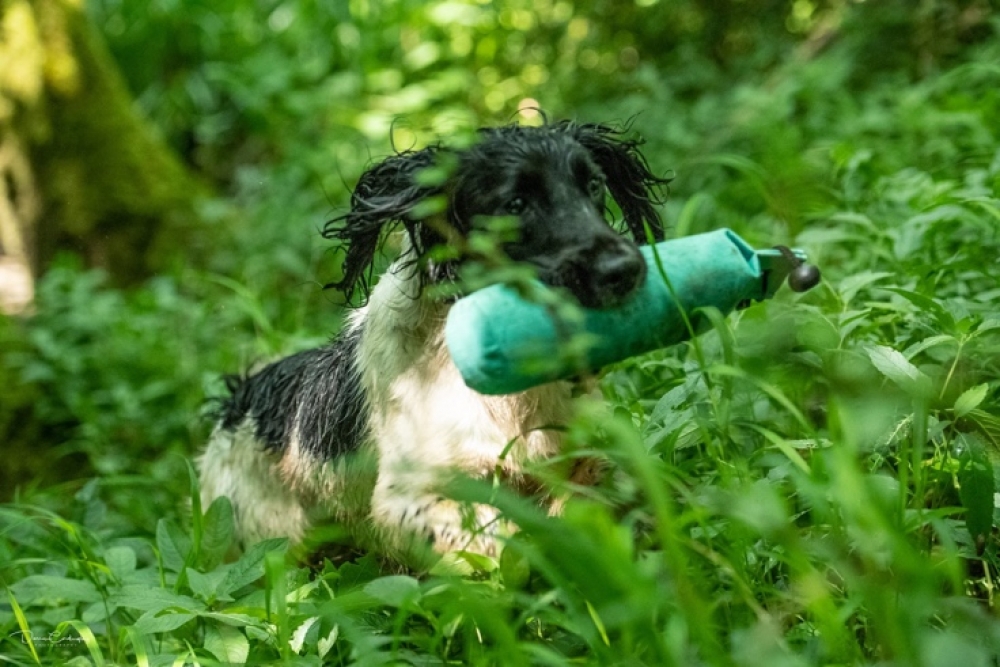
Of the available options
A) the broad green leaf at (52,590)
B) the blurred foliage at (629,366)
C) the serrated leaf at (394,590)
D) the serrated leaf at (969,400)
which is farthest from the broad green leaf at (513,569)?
the broad green leaf at (52,590)

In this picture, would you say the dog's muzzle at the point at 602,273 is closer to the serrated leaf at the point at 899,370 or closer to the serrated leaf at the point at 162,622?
the serrated leaf at the point at 899,370

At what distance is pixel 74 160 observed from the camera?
20.3 feet

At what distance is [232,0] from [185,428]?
538 cm

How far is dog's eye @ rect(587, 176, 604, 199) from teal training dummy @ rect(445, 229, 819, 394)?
245 millimetres

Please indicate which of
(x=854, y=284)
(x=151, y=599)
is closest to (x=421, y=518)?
(x=151, y=599)

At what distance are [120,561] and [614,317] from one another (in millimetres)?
1587

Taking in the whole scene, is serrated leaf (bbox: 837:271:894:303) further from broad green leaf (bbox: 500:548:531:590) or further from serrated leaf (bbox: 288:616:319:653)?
serrated leaf (bbox: 288:616:319:653)

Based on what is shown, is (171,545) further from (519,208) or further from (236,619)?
(519,208)

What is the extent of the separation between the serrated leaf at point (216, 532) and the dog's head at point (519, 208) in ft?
2.25

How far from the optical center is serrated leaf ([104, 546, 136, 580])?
9.63 ft

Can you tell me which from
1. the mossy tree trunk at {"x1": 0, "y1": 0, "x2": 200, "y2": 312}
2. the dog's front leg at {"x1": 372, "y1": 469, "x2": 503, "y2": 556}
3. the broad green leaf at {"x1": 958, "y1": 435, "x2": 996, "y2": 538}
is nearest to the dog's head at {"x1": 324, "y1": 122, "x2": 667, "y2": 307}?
the dog's front leg at {"x1": 372, "y1": 469, "x2": 503, "y2": 556}

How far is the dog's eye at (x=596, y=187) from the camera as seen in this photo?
276cm

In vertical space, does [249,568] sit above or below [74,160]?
below
